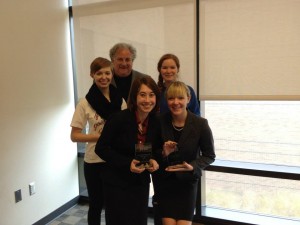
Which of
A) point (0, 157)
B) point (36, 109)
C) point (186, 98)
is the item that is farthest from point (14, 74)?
point (186, 98)

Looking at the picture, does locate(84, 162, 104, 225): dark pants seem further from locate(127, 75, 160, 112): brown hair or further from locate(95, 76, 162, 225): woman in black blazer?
locate(127, 75, 160, 112): brown hair

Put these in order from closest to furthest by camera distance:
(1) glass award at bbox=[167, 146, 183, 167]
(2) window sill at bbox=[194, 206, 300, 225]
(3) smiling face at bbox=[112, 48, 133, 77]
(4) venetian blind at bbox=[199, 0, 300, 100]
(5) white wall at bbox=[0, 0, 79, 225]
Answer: (1) glass award at bbox=[167, 146, 183, 167] < (3) smiling face at bbox=[112, 48, 133, 77] < (4) venetian blind at bbox=[199, 0, 300, 100] < (5) white wall at bbox=[0, 0, 79, 225] < (2) window sill at bbox=[194, 206, 300, 225]

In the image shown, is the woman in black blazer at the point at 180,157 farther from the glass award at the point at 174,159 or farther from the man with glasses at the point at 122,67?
the man with glasses at the point at 122,67

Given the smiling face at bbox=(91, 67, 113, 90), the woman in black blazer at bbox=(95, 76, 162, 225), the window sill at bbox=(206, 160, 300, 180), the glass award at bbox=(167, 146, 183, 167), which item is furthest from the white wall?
the window sill at bbox=(206, 160, 300, 180)

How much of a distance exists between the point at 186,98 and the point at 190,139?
0.26 m

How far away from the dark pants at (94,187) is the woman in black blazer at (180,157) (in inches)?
16.0

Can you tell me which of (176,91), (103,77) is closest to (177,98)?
(176,91)

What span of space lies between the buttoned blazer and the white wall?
1428 millimetres

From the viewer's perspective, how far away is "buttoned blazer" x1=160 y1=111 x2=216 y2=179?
1724mm

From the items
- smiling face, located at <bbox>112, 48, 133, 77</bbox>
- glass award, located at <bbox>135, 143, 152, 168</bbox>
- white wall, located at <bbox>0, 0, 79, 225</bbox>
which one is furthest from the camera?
white wall, located at <bbox>0, 0, 79, 225</bbox>

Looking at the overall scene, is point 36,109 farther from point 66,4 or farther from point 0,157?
point 66,4

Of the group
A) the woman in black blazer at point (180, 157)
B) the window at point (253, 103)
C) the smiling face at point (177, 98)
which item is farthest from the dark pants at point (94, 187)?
the window at point (253, 103)

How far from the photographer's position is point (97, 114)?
6.20 feet

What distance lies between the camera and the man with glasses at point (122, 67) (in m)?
2.03
